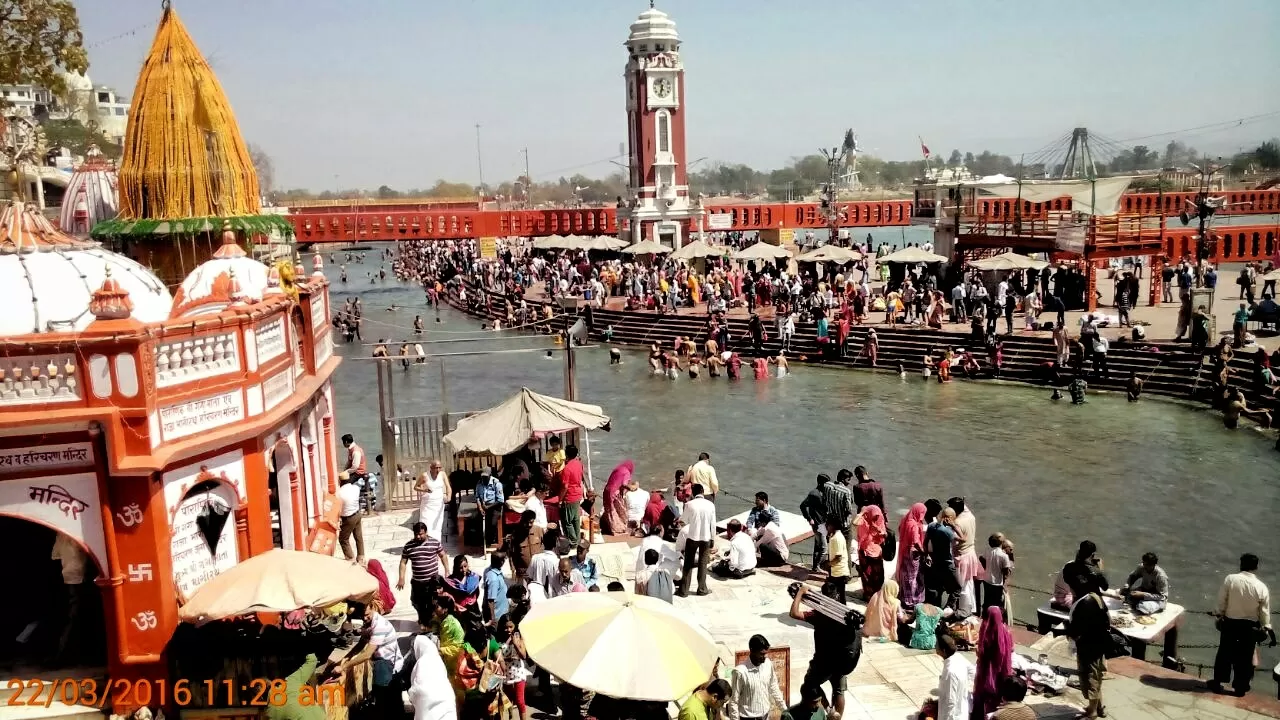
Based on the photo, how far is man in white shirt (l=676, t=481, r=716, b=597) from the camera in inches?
422

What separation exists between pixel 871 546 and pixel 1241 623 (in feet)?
10.9

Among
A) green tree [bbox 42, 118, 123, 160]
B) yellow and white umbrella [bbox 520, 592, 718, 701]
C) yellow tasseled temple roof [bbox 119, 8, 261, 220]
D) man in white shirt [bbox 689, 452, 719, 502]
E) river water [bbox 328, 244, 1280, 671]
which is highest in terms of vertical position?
green tree [bbox 42, 118, 123, 160]

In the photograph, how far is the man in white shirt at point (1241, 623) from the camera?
833 centimetres

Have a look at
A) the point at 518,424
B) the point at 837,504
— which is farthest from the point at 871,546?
the point at 518,424

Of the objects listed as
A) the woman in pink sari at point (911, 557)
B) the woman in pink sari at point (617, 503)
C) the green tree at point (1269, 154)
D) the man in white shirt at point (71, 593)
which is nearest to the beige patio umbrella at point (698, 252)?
the woman in pink sari at point (617, 503)

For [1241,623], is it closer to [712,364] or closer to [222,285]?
[222,285]

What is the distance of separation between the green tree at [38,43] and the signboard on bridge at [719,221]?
35309 millimetres

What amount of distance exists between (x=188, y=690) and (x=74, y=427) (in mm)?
2247

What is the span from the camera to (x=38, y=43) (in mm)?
20375

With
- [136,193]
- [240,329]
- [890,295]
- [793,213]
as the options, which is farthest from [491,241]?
[240,329]

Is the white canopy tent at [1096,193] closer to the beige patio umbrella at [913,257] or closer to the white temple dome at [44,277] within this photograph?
the beige patio umbrella at [913,257]

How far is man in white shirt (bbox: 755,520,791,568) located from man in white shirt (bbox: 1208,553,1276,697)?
15.3ft

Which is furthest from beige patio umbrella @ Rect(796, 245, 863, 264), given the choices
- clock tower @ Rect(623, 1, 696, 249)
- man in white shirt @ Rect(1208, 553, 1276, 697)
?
man in white shirt @ Rect(1208, 553, 1276, 697)

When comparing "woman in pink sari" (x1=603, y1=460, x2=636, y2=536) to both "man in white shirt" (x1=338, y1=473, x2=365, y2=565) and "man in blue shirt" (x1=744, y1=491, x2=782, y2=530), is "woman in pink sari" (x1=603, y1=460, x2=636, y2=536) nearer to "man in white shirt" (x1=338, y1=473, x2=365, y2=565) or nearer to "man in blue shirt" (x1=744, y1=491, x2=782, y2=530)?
"man in blue shirt" (x1=744, y1=491, x2=782, y2=530)
